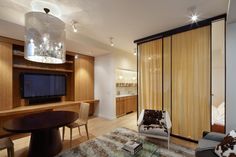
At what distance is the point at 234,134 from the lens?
1.90 m

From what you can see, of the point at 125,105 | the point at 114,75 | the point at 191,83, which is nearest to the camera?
the point at 191,83

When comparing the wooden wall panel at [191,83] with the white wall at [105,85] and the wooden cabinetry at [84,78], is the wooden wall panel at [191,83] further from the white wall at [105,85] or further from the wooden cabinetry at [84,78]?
the wooden cabinetry at [84,78]

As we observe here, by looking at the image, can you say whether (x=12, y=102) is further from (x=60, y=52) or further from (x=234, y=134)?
(x=234, y=134)

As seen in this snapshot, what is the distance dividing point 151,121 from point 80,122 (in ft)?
5.68

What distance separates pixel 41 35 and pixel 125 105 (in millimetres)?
4253

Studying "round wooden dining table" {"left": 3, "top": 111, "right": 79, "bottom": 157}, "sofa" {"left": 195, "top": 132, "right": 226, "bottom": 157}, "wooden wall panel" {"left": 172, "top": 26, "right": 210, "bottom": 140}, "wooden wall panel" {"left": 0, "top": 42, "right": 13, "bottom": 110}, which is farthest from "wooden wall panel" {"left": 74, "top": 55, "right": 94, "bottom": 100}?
"sofa" {"left": 195, "top": 132, "right": 226, "bottom": 157}

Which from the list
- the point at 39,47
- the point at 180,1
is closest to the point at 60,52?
the point at 39,47

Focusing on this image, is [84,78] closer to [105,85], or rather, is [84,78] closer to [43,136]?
[105,85]

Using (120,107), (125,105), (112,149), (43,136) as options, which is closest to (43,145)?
(43,136)

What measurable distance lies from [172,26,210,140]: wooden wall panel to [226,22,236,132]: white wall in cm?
35

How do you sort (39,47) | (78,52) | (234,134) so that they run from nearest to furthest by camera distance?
(234,134), (39,47), (78,52)

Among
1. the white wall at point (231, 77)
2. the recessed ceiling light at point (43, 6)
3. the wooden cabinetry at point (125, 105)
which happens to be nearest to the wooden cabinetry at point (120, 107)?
the wooden cabinetry at point (125, 105)

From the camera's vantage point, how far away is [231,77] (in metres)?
2.53

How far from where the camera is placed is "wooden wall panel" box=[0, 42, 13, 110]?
3268 millimetres
